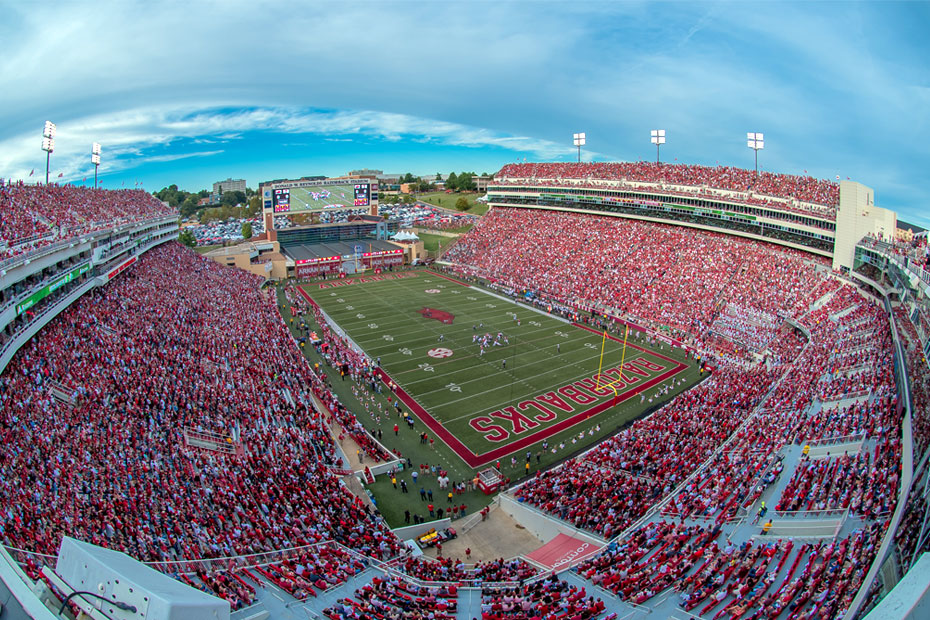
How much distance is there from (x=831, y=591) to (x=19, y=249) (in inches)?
1027

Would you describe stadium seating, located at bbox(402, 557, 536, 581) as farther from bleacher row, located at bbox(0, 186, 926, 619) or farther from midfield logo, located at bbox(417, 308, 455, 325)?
midfield logo, located at bbox(417, 308, 455, 325)

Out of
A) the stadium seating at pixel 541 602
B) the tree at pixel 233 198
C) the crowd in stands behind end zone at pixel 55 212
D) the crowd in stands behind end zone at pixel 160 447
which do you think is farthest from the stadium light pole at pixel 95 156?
the tree at pixel 233 198

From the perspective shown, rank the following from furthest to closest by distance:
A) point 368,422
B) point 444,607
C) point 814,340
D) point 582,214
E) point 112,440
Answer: point 582,214
point 814,340
point 368,422
point 112,440
point 444,607

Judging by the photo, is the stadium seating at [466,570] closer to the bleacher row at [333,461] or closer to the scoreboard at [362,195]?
the bleacher row at [333,461]

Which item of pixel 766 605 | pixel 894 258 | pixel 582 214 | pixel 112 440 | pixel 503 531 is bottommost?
pixel 503 531

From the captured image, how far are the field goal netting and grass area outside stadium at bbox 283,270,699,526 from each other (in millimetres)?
305

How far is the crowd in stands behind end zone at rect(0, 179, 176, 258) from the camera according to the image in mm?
22172

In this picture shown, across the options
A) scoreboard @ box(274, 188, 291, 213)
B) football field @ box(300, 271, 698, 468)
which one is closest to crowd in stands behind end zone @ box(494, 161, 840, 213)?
football field @ box(300, 271, 698, 468)

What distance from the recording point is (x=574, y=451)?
19828mm

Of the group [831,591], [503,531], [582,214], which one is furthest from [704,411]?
[582,214]

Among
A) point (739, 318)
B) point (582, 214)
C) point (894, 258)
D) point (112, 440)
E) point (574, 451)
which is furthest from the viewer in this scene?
point (582, 214)

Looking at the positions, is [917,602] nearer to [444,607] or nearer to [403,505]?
[444,607]

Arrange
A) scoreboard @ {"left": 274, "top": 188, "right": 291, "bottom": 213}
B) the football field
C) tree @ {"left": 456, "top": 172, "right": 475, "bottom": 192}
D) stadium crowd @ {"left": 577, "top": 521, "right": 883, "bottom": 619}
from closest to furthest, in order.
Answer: stadium crowd @ {"left": 577, "top": 521, "right": 883, "bottom": 619} < the football field < scoreboard @ {"left": 274, "top": 188, "right": 291, "bottom": 213} < tree @ {"left": 456, "top": 172, "right": 475, "bottom": 192}

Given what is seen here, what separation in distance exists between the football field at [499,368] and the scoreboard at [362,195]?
20.8 m
